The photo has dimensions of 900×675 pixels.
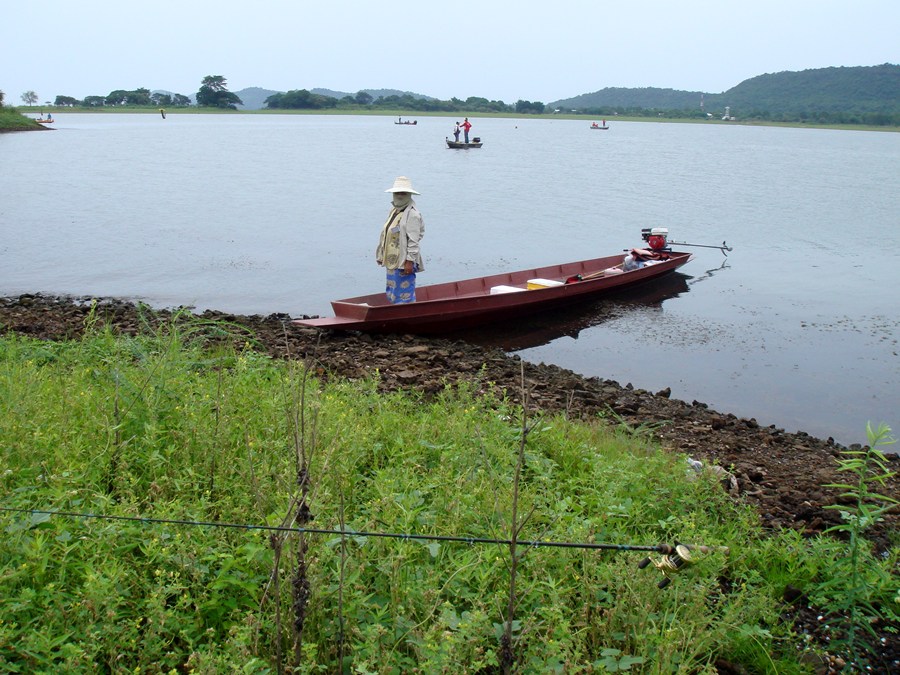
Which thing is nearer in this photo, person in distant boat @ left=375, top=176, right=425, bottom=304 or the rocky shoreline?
the rocky shoreline

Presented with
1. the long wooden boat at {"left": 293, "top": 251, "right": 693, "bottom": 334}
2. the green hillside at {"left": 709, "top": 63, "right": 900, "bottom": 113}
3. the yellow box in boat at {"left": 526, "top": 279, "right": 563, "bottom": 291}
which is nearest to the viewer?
the long wooden boat at {"left": 293, "top": 251, "right": 693, "bottom": 334}

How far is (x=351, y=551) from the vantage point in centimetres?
385

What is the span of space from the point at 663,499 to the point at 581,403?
3892mm

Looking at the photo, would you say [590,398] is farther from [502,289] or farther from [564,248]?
[564,248]

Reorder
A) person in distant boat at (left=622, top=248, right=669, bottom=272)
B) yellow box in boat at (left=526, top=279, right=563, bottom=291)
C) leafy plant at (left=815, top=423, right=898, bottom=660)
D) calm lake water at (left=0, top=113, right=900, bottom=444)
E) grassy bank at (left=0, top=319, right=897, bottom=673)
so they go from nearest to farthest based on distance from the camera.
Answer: grassy bank at (left=0, top=319, right=897, bottom=673) < leafy plant at (left=815, top=423, right=898, bottom=660) < calm lake water at (left=0, top=113, right=900, bottom=444) < yellow box in boat at (left=526, top=279, right=563, bottom=291) < person in distant boat at (left=622, top=248, right=669, bottom=272)

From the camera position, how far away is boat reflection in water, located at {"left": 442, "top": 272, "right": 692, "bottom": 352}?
12.7 meters

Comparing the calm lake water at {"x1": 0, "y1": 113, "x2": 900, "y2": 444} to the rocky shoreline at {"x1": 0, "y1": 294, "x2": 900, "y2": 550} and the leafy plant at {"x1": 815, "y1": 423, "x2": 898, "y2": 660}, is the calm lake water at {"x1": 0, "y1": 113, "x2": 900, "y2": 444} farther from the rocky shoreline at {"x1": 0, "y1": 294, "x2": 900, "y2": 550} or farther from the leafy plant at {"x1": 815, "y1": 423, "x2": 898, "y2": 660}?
the leafy plant at {"x1": 815, "y1": 423, "x2": 898, "y2": 660}

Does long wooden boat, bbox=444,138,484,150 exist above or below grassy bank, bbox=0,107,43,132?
below

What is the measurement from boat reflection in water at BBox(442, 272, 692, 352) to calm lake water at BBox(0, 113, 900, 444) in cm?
6

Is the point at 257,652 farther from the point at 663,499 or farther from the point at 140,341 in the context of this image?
the point at 140,341

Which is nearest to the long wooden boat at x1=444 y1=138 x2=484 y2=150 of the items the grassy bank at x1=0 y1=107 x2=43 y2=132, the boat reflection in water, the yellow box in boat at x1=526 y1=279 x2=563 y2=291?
the grassy bank at x1=0 y1=107 x2=43 y2=132

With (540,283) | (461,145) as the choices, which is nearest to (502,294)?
(540,283)

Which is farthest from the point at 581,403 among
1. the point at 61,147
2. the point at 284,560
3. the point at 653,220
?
the point at 61,147

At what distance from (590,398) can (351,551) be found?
5806mm
